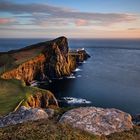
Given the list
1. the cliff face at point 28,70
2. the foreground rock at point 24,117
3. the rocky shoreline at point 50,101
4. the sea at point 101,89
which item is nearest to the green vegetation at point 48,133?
the rocky shoreline at point 50,101

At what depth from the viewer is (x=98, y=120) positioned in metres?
25.0

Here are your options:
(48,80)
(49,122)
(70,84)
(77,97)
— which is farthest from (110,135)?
(48,80)

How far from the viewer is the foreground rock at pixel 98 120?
24.0 m

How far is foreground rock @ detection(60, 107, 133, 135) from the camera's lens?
78.7ft

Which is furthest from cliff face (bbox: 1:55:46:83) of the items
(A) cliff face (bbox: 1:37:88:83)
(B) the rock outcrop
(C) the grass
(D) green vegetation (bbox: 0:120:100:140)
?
(D) green vegetation (bbox: 0:120:100:140)

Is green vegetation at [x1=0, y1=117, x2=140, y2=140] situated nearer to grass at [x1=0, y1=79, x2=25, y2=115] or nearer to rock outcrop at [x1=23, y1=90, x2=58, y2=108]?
grass at [x1=0, y1=79, x2=25, y2=115]

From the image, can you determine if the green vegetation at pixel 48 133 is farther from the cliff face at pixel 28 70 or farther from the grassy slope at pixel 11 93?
the cliff face at pixel 28 70

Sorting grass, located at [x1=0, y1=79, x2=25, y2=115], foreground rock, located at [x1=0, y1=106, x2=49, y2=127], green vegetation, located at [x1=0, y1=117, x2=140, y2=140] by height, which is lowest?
grass, located at [x1=0, y1=79, x2=25, y2=115]

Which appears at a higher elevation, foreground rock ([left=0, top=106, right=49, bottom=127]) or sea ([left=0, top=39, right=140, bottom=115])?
foreground rock ([left=0, top=106, right=49, bottom=127])

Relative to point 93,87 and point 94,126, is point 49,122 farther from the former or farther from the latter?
point 93,87

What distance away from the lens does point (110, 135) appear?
76.9 ft

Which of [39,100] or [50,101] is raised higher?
[39,100]

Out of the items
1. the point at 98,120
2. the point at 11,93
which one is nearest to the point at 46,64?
the point at 11,93

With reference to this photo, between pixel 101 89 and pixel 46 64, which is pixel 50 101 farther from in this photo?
pixel 46 64
